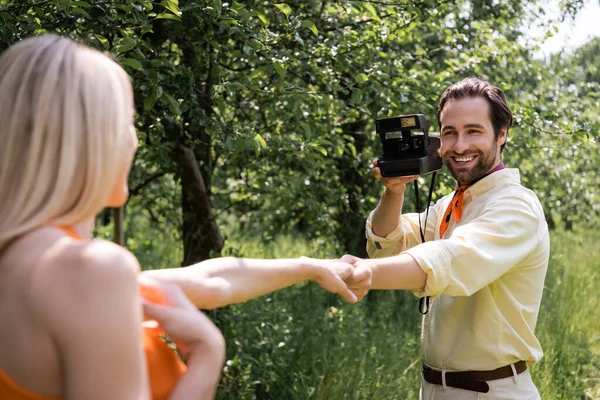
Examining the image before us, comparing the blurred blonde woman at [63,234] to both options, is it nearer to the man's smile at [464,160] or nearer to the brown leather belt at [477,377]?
the brown leather belt at [477,377]

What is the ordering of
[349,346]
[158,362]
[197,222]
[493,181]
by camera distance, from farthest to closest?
1. [197,222]
2. [349,346]
3. [493,181]
4. [158,362]

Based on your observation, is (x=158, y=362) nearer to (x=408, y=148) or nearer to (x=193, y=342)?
(x=193, y=342)

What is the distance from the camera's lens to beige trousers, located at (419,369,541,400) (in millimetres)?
2723

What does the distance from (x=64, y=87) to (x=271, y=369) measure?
3529 mm

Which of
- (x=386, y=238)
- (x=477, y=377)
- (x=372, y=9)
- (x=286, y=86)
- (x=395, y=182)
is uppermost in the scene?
(x=372, y=9)

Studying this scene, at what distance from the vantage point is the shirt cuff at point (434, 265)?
8.11 feet

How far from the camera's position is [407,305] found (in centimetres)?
631

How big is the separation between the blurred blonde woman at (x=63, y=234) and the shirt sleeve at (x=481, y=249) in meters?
1.34

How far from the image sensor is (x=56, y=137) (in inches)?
51.4

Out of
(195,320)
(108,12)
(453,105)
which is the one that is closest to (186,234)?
(108,12)

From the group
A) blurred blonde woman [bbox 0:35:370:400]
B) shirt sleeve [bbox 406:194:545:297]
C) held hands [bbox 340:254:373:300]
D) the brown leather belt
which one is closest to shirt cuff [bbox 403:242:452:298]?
shirt sleeve [bbox 406:194:545:297]

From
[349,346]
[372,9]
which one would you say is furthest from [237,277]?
[349,346]

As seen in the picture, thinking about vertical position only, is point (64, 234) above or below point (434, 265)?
above

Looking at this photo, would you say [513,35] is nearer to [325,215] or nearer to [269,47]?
[325,215]
